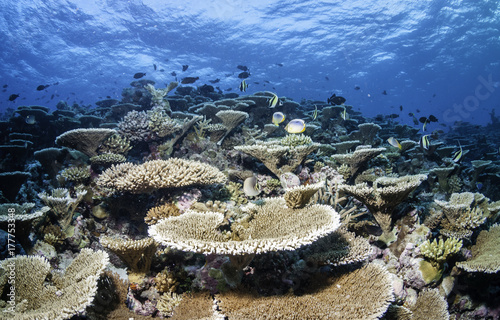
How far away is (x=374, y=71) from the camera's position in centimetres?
5028

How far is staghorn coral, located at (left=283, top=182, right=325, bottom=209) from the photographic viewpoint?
10.8 ft

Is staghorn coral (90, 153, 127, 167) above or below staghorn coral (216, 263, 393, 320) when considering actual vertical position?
above

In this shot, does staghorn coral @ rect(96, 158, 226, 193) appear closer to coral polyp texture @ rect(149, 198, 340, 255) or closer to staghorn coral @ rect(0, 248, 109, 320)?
coral polyp texture @ rect(149, 198, 340, 255)

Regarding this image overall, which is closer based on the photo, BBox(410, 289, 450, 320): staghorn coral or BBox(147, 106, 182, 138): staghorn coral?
BBox(410, 289, 450, 320): staghorn coral

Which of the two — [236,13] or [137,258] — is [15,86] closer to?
[236,13]

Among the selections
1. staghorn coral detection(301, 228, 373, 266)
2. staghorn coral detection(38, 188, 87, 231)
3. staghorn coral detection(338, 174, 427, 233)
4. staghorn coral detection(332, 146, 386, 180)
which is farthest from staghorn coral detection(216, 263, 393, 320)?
staghorn coral detection(38, 188, 87, 231)

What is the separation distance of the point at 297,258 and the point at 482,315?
153 inches

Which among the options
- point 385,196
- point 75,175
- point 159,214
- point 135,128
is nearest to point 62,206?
point 75,175

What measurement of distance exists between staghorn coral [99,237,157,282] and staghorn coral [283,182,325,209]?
2.00m

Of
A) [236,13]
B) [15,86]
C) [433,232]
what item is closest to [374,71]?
[236,13]

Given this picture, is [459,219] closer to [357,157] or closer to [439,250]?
[439,250]

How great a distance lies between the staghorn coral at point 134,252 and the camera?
9.61ft

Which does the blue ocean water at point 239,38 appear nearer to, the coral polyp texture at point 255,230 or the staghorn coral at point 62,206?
the staghorn coral at point 62,206

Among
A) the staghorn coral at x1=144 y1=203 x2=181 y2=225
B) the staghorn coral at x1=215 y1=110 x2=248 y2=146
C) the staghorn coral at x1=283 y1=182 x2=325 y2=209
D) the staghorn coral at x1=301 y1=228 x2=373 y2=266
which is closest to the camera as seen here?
the staghorn coral at x1=301 y1=228 x2=373 y2=266
